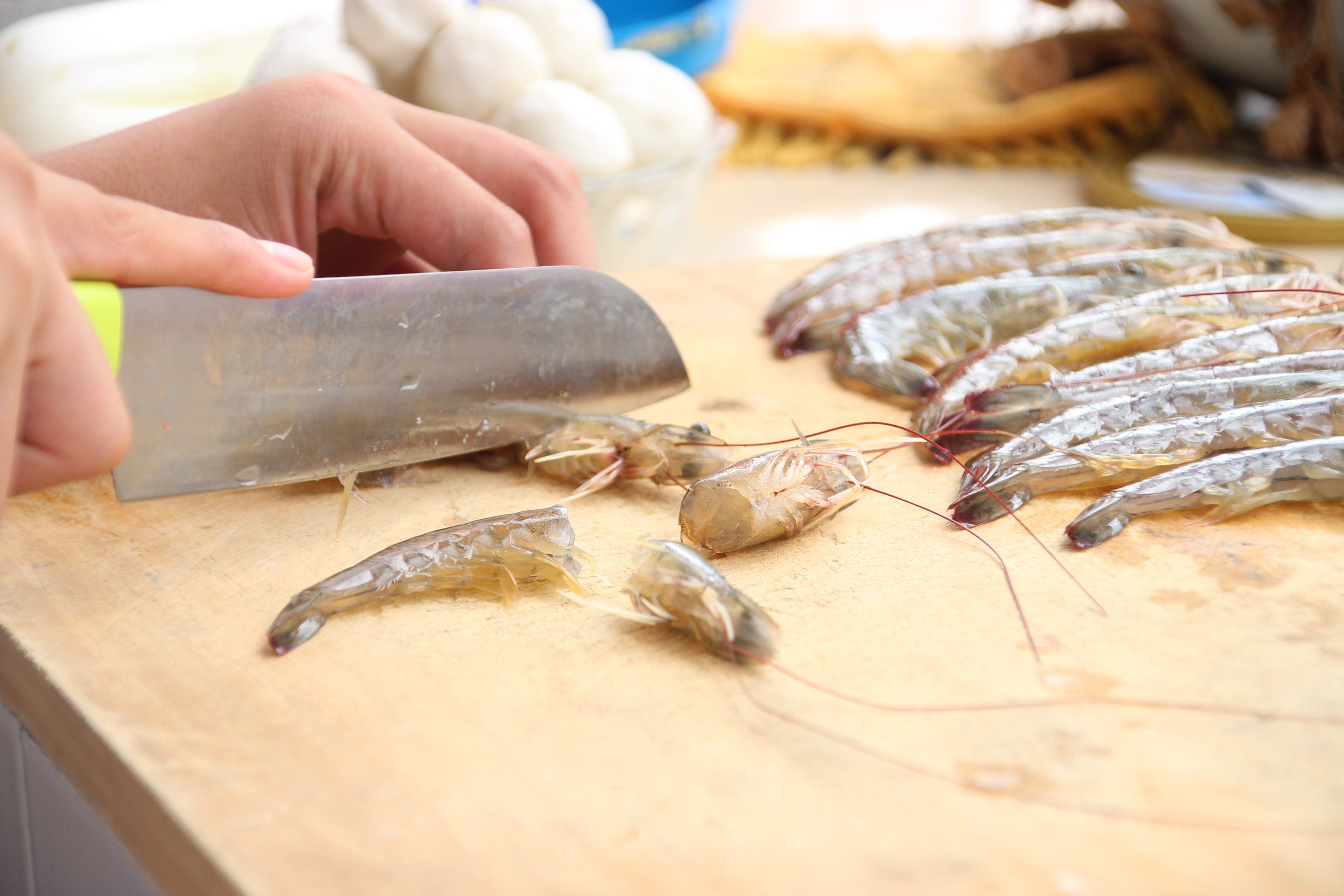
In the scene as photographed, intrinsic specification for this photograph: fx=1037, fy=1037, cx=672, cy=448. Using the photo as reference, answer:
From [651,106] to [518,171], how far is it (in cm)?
53

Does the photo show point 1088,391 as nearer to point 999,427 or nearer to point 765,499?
point 999,427

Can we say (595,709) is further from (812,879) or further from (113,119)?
(113,119)

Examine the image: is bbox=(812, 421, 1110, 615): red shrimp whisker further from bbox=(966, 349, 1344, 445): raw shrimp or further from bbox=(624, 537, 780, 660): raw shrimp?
bbox=(624, 537, 780, 660): raw shrimp

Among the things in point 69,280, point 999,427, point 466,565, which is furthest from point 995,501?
point 69,280

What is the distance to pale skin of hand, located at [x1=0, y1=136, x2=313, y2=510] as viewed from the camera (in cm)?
68

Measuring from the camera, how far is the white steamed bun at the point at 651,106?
1.75 m

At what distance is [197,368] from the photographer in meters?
0.96

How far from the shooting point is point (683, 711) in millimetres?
794

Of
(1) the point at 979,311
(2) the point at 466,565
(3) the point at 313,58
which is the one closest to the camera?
(2) the point at 466,565

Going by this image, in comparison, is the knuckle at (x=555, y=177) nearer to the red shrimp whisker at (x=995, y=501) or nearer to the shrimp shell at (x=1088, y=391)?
the red shrimp whisker at (x=995, y=501)

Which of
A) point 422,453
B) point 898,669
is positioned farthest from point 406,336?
point 898,669

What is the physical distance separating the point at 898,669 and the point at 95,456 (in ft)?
2.15

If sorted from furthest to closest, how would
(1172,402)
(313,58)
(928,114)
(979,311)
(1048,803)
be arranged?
(928,114)
(313,58)
(979,311)
(1172,402)
(1048,803)

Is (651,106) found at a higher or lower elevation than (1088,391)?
higher
